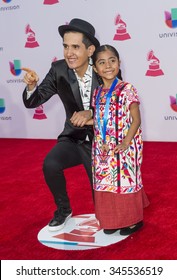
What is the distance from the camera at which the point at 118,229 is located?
2664 mm

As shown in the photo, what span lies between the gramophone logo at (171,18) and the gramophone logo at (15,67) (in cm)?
201

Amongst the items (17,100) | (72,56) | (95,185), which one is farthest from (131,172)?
(17,100)

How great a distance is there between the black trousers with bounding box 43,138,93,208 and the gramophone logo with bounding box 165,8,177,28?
8.53 feet

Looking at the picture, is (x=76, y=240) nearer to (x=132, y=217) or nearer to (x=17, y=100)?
(x=132, y=217)

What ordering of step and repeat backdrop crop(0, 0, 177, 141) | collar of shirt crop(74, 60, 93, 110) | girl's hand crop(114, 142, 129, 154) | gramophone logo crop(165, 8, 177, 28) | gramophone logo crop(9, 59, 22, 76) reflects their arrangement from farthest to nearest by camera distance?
gramophone logo crop(9, 59, 22, 76), step and repeat backdrop crop(0, 0, 177, 141), gramophone logo crop(165, 8, 177, 28), collar of shirt crop(74, 60, 93, 110), girl's hand crop(114, 142, 129, 154)

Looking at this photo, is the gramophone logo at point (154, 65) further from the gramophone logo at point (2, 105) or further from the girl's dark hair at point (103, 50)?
the girl's dark hair at point (103, 50)

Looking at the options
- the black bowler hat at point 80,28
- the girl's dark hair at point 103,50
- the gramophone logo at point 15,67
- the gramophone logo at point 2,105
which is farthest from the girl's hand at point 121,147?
the gramophone logo at point 2,105

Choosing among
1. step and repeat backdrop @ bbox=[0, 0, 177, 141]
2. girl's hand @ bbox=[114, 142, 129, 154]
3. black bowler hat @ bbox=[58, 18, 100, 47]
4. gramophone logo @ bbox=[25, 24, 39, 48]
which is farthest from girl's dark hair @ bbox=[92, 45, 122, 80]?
gramophone logo @ bbox=[25, 24, 39, 48]

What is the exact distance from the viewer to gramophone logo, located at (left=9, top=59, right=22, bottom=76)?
5789 mm

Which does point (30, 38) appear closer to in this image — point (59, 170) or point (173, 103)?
point (173, 103)

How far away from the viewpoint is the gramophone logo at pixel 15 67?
579 centimetres

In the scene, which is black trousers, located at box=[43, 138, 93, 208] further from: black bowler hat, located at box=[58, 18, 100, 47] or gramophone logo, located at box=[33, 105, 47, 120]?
gramophone logo, located at box=[33, 105, 47, 120]
